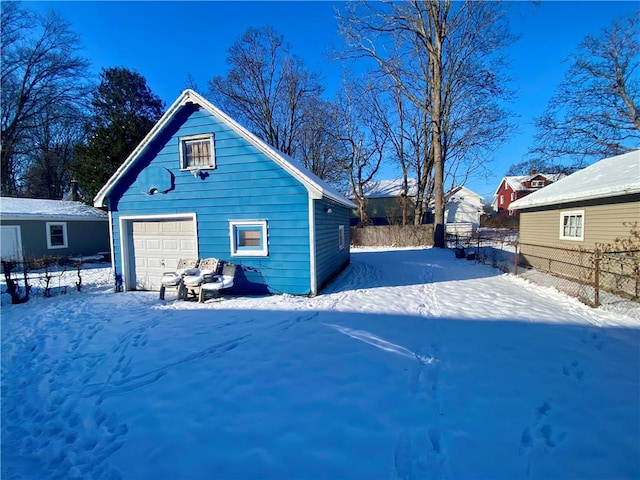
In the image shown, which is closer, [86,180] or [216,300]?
[216,300]

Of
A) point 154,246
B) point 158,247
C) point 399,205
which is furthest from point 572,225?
point 399,205

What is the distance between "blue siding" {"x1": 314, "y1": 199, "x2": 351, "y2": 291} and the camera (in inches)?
322

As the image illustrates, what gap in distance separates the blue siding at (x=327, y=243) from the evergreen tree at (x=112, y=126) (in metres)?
16.3

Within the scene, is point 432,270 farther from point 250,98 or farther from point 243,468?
point 250,98

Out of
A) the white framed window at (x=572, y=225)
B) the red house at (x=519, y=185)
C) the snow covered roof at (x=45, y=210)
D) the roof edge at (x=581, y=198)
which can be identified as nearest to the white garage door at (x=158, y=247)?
the snow covered roof at (x=45, y=210)

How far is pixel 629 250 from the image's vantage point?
7578 millimetres

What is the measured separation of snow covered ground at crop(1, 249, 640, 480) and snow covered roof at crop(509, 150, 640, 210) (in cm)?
364

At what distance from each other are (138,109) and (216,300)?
20066mm

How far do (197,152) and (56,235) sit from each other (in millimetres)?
14245

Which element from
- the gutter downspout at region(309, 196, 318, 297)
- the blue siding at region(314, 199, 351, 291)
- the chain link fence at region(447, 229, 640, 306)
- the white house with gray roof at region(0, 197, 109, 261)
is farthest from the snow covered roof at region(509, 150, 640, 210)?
the white house with gray roof at region(0, 197, 109, 261)

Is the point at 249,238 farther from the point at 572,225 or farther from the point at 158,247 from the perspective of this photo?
the point at 572,225

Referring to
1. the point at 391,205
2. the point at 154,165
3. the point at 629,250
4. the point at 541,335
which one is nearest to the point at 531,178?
the point at 391,205

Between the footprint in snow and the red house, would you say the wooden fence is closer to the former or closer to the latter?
the footprint in snow

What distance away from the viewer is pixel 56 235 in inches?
645
